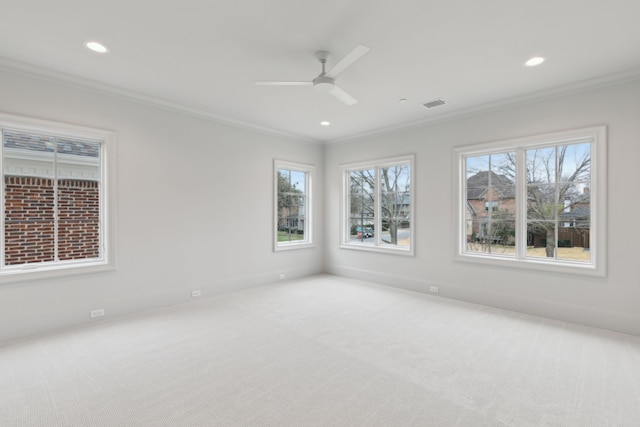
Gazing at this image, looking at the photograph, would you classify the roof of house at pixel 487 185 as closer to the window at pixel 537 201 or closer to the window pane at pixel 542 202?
the window at pixel 537 201

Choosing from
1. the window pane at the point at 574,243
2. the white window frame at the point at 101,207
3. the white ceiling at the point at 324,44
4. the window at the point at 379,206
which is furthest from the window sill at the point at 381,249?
the white window frame at the point at 101,207

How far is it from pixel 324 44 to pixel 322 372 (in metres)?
2.86

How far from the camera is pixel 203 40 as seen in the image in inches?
107

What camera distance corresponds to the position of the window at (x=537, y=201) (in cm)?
364

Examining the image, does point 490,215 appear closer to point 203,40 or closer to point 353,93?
point 353,93

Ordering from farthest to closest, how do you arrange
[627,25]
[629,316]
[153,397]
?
[629,316] → [627,25] → [153,397]

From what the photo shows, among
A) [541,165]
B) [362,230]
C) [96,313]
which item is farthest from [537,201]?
[96,313]

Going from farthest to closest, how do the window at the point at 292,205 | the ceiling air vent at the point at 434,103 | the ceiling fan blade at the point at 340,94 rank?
the window at the point at 292,205, the ceiling air vent at the point at 434,103, the ceiling fan blade at the point at 340,94

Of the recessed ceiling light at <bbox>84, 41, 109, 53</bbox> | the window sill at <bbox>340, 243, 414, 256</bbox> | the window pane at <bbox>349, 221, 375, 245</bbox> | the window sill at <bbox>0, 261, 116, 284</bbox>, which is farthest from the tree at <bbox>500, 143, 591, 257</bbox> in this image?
the window sill at <bbox>0, 261, 116, 284</bbox>

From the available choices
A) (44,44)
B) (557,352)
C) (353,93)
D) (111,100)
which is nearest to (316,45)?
(353,93)

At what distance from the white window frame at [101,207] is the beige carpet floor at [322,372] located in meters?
0.67

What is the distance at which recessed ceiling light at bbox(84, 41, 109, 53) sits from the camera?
2768 mm

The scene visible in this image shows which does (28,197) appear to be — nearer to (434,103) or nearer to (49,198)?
(49,198)

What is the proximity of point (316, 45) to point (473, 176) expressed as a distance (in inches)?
125
